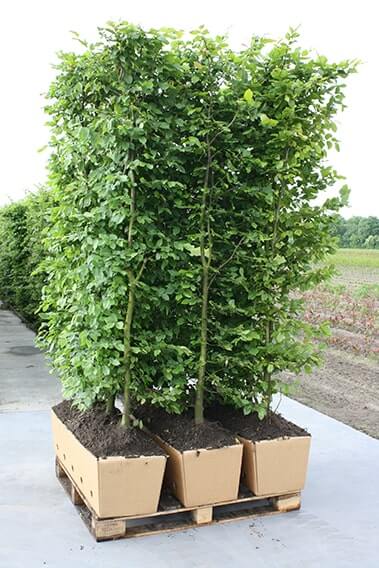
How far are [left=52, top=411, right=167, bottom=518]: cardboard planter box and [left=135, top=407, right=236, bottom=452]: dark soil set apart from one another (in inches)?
7.2

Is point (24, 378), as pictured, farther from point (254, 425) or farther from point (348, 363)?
point (348, 363)

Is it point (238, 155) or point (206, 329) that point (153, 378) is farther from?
point (238, 155)

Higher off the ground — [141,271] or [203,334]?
[141,271]

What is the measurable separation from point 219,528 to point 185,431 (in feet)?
1.57

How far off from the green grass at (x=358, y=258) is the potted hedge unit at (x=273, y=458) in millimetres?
10206

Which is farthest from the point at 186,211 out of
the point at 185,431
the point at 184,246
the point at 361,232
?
the point at 361,232

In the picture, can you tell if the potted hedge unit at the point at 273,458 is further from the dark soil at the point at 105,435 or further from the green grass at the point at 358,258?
the green grass at the point at 358,258

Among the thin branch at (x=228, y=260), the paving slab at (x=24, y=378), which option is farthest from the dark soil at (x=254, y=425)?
the paving slab at (x=24, y=378)

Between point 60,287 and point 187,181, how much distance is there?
2.88ft

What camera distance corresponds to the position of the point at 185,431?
312 cm

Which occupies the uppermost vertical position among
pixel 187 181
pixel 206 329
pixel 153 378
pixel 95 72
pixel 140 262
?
pixel 95 72

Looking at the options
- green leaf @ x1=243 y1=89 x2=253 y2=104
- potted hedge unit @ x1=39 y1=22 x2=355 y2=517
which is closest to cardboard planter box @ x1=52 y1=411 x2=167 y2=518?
potted hedge unit @ x1=39 y1=22 x2=355 y2=517

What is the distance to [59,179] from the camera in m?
3.30

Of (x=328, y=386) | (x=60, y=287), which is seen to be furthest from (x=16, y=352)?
(x=60, y=287)
